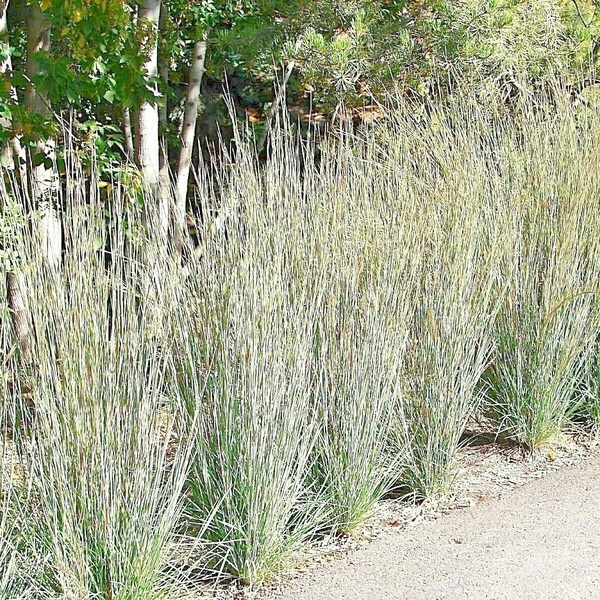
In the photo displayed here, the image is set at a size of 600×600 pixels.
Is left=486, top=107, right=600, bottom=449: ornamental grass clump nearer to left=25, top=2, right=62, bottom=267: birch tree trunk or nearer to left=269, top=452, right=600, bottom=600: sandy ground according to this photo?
left=269, top=452, right=600, bottom=600: sandy ground

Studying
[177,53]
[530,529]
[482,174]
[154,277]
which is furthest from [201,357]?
[177,53]

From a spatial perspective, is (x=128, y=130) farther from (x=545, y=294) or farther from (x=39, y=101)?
(x=545, y=294)

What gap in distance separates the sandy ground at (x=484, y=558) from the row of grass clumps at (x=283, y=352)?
17 centimetres

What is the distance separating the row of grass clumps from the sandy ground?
0.55ft

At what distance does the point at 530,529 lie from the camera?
3.59 metres

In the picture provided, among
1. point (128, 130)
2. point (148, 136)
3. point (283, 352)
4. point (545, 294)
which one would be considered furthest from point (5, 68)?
point (545, 294)

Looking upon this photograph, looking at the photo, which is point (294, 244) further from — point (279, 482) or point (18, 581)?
point (18, 581)

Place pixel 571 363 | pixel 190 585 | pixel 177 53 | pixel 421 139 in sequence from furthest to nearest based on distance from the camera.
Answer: pixel 177 53 → pixel 421 139 → pixel 571 363 → pixel 190 585

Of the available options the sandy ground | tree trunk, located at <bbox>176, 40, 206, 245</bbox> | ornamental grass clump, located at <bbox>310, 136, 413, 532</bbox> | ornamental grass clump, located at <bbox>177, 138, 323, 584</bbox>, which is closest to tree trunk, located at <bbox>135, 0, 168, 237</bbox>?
tree trunk, located at <bbox>176, 40, 206, 245</bbox>

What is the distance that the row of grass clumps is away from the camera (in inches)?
112

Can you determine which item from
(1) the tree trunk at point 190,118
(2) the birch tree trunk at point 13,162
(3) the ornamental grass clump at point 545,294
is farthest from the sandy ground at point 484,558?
(1) the tree trunk at point 190,118

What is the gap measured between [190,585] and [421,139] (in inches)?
96.8

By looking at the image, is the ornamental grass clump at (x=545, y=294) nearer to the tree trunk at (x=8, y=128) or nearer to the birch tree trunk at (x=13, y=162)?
the birch tree trunk at (x=13, y=162)

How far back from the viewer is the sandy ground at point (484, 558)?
3.18 m
